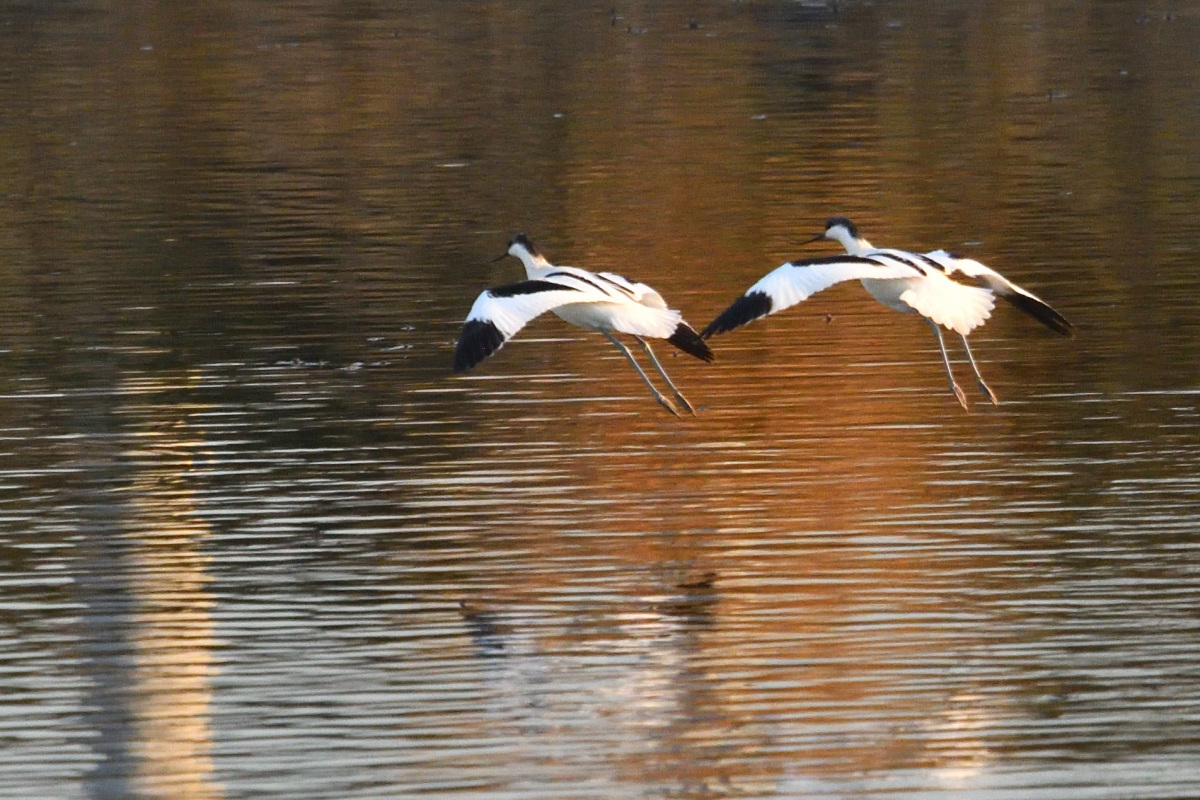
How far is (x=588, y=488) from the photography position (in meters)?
13.8

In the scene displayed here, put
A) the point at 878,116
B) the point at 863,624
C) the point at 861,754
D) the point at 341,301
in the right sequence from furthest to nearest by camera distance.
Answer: the point at 878,116
the point at 341,301
the point at 863,624
the point at 861,754

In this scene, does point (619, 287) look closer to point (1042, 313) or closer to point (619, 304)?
point (619, 304)

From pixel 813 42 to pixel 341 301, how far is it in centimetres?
2629

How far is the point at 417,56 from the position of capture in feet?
145

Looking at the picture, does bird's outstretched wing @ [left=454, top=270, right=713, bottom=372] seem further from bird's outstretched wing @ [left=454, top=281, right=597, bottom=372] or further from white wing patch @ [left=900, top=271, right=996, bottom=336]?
white wing patch @ [left=900, top=271, right=996, bottom=336]

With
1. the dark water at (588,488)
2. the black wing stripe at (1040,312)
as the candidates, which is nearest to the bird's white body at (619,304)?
the dark water at (588,488)

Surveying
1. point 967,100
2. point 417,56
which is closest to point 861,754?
point 967,100

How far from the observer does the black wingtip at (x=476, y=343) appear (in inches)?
524

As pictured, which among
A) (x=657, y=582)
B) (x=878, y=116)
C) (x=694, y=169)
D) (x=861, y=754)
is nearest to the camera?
(x=861, y=754)

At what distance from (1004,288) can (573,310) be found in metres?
2.60

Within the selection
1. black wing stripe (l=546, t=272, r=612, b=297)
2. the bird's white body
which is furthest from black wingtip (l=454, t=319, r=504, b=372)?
A: black wing stripe (l=546, t=272, r=612, b=297)

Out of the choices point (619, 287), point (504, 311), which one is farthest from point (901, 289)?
point (504, 311)

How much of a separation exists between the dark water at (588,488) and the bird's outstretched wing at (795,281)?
942 mm

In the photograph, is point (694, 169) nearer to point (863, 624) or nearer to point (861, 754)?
point (863, 624)
